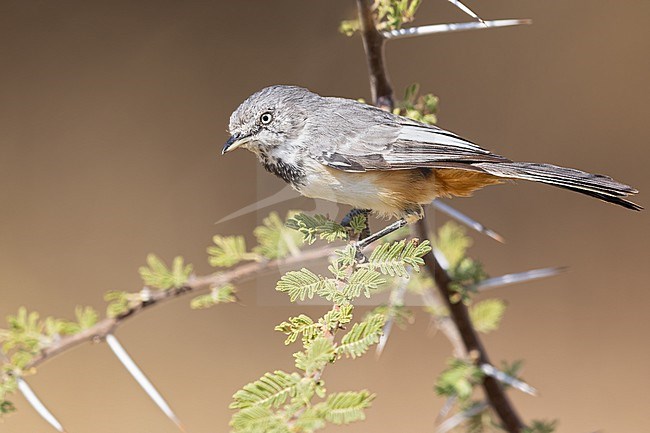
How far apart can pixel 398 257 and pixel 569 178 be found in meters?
0.39

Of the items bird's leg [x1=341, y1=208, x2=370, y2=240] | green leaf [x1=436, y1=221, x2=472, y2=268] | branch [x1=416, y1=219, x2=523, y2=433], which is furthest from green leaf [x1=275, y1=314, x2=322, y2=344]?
green leaf [x1=436, y1=221, x2=472, y2=268]

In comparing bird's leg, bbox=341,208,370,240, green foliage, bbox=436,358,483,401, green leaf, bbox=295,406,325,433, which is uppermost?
green leaf, bbox=295,406,325,433

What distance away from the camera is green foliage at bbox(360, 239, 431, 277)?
3.48 ft

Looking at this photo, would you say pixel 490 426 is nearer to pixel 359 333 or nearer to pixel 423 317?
pixel 359 333

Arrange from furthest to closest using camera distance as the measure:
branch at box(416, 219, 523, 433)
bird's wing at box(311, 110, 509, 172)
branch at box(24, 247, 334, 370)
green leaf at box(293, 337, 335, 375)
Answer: branch at box(416, 219, 523, 433) → branch at box(24, 247, 334, 370) → bird's wing at box(311, 110, 509, 172) → green leaf at box(293, 337, 335, 375)

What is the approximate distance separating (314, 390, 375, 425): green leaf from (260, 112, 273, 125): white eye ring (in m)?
0.73

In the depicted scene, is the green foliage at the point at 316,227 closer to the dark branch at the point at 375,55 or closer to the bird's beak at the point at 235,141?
the bird's beak at the point at 235,141

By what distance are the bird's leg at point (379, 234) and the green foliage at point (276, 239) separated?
1.04ft

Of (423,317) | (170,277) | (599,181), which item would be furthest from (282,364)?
(599,181)

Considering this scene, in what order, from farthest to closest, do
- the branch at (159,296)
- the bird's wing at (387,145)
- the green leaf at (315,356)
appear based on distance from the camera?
the branch at (159,296) → the bird's wing at (387,145) → the green leaf at (315,356)

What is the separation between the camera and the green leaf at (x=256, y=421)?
2.70ft

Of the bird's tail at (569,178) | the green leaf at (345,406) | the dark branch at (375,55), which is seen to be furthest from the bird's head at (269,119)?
the green leaf at (345,406)

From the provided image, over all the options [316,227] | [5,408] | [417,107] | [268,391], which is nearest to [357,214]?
[316,227]

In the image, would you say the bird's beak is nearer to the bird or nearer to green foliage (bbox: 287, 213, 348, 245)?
Answer: the bird
